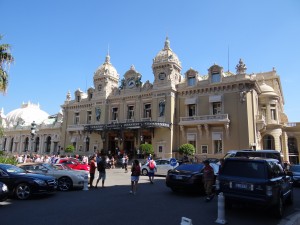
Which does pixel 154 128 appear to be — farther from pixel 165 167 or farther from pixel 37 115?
pixel 37 115

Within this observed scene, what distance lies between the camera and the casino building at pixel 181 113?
98.4ft

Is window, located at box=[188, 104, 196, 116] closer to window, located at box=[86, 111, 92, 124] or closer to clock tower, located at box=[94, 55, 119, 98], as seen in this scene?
clock tower, located at box=[94, 55, 119, 98]

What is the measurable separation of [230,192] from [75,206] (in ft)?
18.3

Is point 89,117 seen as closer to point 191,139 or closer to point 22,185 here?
point 191,139

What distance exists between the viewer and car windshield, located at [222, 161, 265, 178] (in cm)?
818

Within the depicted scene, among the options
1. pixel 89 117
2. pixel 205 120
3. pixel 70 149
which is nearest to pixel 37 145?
pixel 70 149

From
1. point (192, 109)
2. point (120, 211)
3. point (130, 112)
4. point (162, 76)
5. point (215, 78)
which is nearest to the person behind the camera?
point (120, 211)

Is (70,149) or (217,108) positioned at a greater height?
(217,108)

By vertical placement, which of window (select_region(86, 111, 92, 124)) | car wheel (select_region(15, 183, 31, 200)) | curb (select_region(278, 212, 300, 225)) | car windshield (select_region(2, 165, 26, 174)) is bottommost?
curb (select_region(278, 212, 300, 225))

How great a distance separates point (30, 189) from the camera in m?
10.4

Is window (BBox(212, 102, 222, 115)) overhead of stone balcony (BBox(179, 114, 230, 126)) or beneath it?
overhead

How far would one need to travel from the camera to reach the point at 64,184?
43.6 feet

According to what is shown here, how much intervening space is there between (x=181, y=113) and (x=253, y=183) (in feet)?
85.7

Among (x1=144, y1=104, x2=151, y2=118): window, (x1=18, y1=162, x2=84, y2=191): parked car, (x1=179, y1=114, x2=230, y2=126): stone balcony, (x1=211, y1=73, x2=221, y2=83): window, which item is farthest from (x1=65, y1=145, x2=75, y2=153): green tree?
(x1=18, y1=162, x2=84, y2=191): parked car
